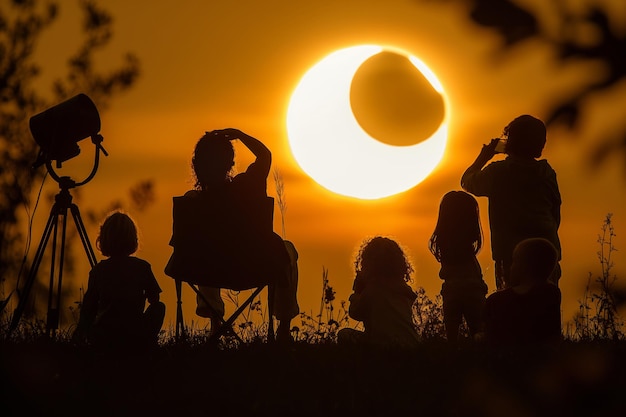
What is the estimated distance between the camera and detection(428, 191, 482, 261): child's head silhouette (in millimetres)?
6184

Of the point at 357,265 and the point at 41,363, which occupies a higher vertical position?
the point at 357,265

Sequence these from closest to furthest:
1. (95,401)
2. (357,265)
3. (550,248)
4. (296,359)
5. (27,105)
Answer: (95,401)
(296,359)
(550,248)
(357,265)
(27,105)

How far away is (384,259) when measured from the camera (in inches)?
231

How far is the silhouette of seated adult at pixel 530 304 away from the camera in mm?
5105

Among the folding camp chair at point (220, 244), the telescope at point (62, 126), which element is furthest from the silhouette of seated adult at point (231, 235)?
the telescope at point (62, 126)

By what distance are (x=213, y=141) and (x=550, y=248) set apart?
7.17ft

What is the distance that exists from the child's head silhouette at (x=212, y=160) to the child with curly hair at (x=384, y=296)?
1032 millimetres

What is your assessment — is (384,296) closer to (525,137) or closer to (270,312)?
(270,312)

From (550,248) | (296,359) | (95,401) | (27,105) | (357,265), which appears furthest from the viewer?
(27,105)

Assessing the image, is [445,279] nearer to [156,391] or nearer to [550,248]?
[550,248]

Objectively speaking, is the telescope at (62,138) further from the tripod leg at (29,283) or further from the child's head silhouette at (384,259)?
the child's head silhouette at (384,259)

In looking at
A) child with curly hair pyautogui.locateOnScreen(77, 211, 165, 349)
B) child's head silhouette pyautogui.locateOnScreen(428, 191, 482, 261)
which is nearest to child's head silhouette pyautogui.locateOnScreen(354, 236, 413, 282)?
child's head silhouette pyautogui.locateOnScreen(428, 191, 482, 261)

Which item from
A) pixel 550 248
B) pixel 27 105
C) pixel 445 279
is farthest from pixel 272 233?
pixel 27 105

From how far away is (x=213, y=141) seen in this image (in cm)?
596
